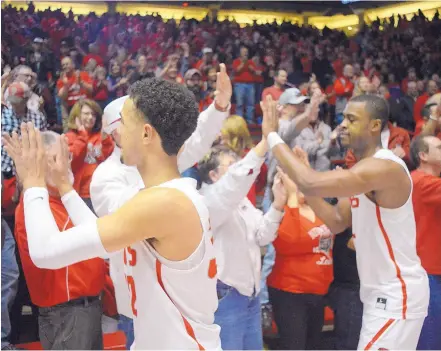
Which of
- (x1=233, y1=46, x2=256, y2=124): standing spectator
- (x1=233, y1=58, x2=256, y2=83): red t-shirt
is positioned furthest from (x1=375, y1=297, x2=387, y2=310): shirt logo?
(x1=233, y1=58, x2=256, y2=83): red t-shirt

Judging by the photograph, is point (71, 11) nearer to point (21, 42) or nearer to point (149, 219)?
point (21, 42)

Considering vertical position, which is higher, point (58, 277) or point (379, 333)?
point (58, 277)

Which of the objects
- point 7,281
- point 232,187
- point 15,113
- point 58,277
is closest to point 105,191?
point 58,277

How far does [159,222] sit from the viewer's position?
1.60 m

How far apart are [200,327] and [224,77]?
5.56ft

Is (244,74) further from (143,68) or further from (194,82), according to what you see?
(194,82)

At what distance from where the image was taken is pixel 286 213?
3.45 metres

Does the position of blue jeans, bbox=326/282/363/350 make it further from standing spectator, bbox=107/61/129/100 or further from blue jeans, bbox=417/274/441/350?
standing spectator, bbox=107/61/129/100

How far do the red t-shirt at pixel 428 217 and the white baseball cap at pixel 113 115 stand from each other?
6.11 ft

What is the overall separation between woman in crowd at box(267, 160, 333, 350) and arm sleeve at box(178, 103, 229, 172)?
56 centimetres

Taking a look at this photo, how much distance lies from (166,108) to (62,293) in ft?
4.25

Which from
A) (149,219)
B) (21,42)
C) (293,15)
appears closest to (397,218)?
(149,219)

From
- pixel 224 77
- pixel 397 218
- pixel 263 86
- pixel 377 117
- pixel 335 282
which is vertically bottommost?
A: pixel 335 282

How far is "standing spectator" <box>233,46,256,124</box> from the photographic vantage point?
8367 millimetres
